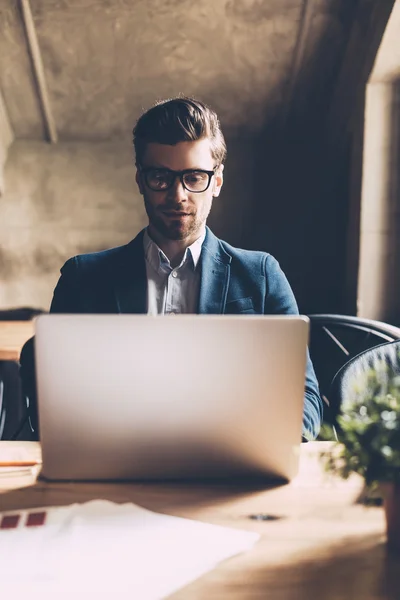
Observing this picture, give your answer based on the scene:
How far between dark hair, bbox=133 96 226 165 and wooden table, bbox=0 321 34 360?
156cm

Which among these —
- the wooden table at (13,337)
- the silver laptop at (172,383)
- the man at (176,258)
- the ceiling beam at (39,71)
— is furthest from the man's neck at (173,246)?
the ceiling beam at (39,71)

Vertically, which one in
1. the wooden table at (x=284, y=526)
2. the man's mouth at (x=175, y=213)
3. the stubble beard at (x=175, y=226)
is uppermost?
the man's mouth at (x=175, y=213)

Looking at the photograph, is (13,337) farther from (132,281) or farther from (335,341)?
(335,341)

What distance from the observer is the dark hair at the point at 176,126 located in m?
1.69

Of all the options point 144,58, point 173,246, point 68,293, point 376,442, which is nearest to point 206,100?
point 144,58

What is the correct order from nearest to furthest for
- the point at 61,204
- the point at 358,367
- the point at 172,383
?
the point at 172,383 → the point at 358,367 → the point at 61,204

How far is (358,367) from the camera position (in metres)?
1.61

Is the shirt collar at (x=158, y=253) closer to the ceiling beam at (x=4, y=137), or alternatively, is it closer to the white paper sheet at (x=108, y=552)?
the white paper sheet at (x=108, y=552)

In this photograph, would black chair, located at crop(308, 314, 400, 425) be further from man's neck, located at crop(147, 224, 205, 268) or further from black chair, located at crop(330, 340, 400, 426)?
man's neck, located at crop(147, 224, 205, 268)

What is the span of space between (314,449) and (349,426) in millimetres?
460

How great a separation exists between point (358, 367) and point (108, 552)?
0.99 metres

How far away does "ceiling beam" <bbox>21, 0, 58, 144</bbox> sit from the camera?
349cm

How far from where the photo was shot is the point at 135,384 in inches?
35.3

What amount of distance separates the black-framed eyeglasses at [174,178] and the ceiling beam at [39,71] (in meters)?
2.37
